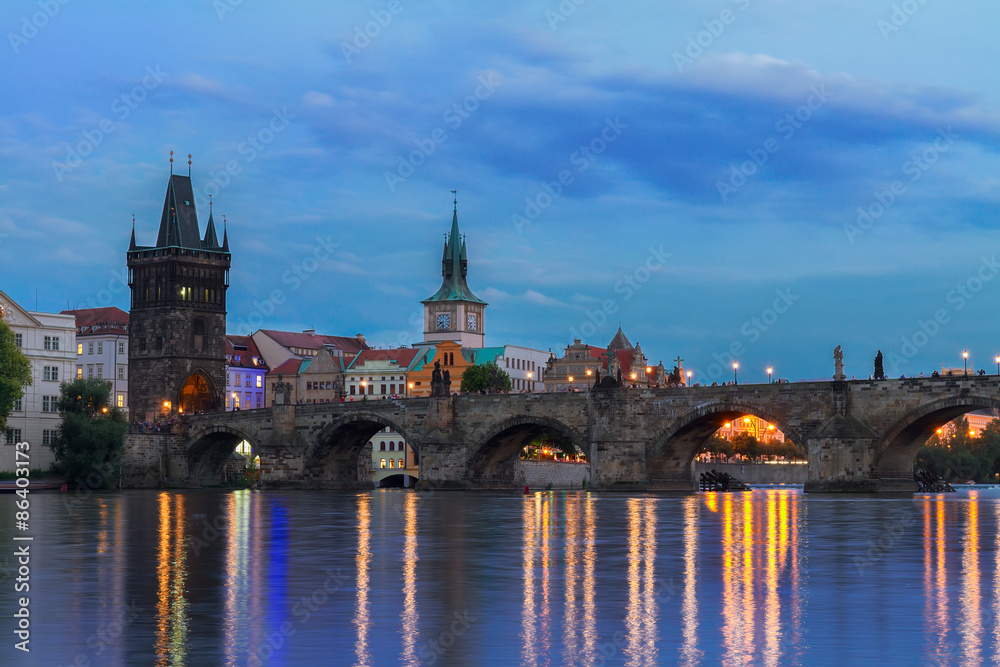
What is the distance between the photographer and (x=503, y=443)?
99.2 meters

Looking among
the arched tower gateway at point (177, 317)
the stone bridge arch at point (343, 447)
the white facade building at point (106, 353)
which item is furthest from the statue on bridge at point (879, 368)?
the white facade building at point (106, 353)

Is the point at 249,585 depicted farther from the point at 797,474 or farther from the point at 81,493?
the point at 797,474

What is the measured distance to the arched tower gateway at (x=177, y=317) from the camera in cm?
12206

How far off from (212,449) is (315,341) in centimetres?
5685

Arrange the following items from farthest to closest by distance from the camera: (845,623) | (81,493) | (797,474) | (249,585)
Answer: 1. (797,474)
2. (81,493)
3. (249,585)
4. (845,623)

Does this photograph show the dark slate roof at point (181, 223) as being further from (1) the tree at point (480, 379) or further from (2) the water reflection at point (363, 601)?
(2) the water reflection at point (363, 601)

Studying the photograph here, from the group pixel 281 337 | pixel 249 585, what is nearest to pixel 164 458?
pixel 281 337

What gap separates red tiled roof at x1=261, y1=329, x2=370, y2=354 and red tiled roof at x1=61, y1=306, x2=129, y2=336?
2427 centimetres

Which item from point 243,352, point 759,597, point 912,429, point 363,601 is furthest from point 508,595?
point 243,352

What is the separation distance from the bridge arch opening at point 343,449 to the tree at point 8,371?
2541 centimetres

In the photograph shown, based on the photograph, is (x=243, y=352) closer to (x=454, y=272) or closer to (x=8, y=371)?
(x=454, y=272)

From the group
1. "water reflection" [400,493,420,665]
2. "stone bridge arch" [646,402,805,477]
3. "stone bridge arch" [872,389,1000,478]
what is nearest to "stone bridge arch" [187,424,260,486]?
"stone bridge arch" [646,402,805,477]

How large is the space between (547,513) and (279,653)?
4108 cm

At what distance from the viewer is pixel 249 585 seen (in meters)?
24.6
